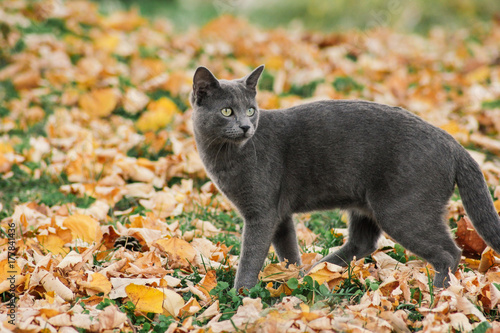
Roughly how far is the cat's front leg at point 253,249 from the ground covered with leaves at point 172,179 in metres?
0.07

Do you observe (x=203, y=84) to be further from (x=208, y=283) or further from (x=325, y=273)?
(x=325, y=273)

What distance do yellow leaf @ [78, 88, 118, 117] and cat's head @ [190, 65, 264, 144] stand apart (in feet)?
7.52

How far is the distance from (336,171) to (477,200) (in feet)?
2.12

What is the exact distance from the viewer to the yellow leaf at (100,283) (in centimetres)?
219

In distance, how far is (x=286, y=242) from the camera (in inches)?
104

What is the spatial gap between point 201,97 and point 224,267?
851 millimetres

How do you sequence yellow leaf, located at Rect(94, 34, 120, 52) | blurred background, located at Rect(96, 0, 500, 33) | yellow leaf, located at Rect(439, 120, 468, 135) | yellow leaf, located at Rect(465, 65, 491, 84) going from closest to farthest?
yellow leaf, located at Rect(439, 120, 468, 135) < yellow leaf, located at Rect(465, 65, 491, 84) < yellow leaf, located at Rect(94, 34, 120, 52) < blurred background, located at Rect(96, 0, 500, 33)

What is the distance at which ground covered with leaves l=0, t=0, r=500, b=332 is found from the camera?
2.08 metres

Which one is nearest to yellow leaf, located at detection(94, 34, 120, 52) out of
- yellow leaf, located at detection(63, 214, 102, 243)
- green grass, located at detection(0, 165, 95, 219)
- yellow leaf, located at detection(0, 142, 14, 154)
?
yellow leaf, located at detection(0, 142, 14, 154)

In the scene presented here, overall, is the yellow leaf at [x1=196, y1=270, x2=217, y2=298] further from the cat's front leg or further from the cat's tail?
the cat's tail

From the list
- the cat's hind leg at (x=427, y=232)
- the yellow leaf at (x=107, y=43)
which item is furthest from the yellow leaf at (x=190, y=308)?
the yellow leaf at (x=107, y=43)

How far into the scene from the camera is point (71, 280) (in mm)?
2262

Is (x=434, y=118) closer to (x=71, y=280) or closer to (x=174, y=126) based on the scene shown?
(x=174, y=126)

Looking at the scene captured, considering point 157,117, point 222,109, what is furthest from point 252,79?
point 157,117
